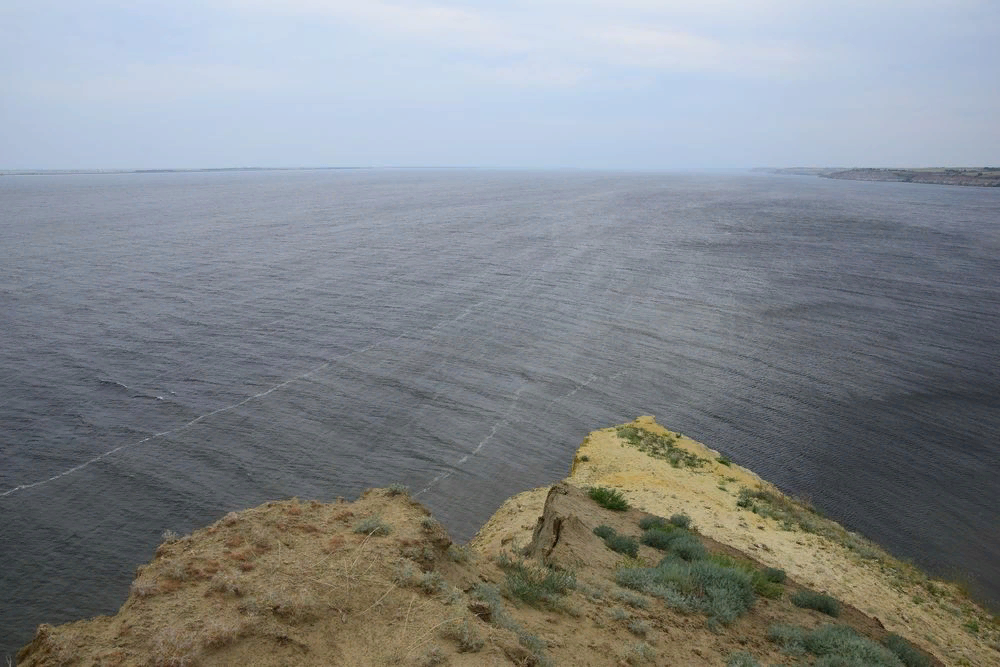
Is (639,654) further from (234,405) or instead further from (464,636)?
(234,405)

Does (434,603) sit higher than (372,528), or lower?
lower

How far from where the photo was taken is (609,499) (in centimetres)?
1995

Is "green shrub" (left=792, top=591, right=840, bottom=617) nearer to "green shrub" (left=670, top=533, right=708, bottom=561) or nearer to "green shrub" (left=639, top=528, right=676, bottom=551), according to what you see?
"green shrub" (left=670, top=533, right=708, bottom=561)

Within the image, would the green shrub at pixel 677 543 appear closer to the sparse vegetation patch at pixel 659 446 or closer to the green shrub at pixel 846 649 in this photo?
the green shrub at pixel 846 649

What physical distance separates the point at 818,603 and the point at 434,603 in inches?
383

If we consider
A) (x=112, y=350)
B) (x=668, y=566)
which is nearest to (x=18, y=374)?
(x=112, y=350)

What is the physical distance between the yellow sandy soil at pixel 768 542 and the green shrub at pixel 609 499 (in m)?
0.95

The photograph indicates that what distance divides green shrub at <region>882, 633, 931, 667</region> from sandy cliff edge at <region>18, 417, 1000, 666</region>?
0.43 m

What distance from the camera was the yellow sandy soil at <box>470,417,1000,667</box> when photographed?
15.7 meters

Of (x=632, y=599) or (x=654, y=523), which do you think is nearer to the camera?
(x=632, y=599)

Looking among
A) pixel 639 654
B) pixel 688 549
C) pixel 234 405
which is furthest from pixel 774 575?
pixel 234 405

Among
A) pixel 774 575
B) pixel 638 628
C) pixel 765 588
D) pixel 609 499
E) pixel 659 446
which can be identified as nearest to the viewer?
pixel 638 628

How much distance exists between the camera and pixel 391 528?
11438mm

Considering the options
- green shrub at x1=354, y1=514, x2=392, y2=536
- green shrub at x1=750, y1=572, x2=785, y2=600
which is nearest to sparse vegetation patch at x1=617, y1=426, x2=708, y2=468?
green shrub at x1=750, y1=572, x2=785, y2=600
